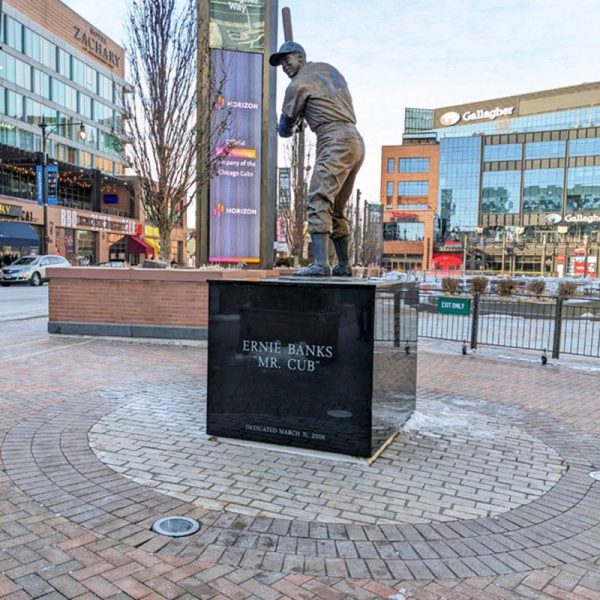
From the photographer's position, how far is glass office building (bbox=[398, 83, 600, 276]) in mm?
92188

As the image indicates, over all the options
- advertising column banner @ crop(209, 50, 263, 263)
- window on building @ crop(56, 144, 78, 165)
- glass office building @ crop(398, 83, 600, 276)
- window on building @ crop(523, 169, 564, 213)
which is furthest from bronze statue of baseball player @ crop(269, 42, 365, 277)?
window on building @ crop(523, 169, 564, 213)

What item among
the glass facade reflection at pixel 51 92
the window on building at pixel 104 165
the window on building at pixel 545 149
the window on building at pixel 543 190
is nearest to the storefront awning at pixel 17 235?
the glass facade reflection at pixel 51 92

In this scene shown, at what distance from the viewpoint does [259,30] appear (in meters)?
18.1

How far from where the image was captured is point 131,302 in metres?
11.4

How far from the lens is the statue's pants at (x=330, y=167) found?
536 centimetres

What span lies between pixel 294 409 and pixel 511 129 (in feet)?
359

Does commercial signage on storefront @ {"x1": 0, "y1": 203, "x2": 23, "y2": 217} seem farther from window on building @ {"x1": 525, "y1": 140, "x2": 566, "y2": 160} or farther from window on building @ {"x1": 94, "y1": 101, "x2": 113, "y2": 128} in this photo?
window on building @ {"x1": 525, "y1": 140, "x2": 566, "y2": 160}

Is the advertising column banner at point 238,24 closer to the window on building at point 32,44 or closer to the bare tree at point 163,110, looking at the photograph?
the bare tree at point 163,110

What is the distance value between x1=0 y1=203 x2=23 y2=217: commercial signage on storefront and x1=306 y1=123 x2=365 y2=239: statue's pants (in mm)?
40752

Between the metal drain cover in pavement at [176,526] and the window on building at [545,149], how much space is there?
4083 inches

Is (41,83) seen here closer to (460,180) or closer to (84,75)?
(84,75)

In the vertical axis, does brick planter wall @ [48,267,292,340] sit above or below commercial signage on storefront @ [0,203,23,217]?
below

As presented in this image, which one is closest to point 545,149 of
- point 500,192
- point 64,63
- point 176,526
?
Answer: point 500,192

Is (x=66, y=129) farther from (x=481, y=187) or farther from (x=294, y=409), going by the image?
(x=481, y=187)
